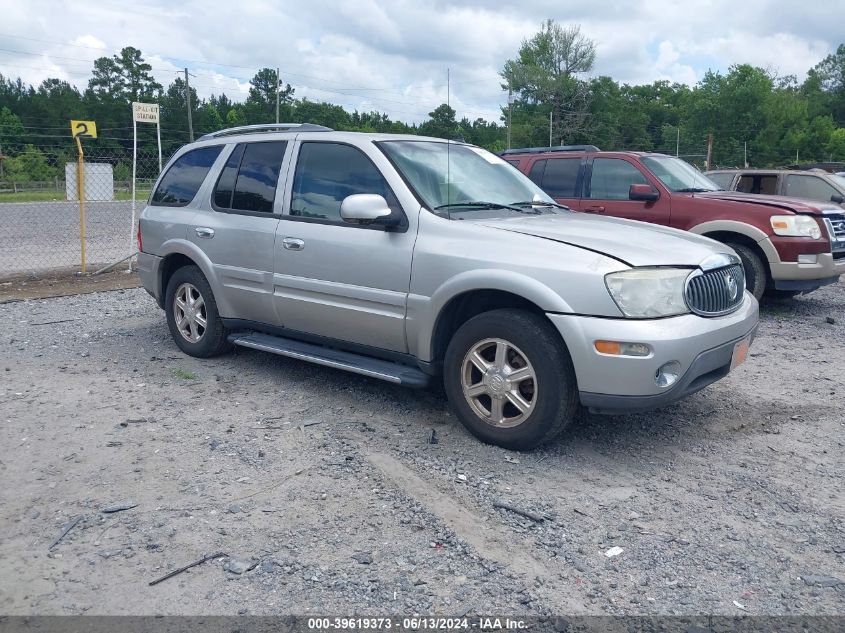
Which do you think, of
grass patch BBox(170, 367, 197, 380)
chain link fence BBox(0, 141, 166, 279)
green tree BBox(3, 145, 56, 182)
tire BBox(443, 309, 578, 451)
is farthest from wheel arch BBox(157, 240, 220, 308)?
green tree BBox(3, 145, 56, 182)

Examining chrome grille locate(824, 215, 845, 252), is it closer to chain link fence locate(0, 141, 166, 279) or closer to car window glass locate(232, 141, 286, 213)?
car window glass locate(232, 141, 286, 213)

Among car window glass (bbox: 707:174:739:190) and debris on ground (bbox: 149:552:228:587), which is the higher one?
car window glass (bbox: 707:174:739:190)

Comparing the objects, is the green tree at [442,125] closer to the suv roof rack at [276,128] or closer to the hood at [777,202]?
the suv roof rack at [276,128]

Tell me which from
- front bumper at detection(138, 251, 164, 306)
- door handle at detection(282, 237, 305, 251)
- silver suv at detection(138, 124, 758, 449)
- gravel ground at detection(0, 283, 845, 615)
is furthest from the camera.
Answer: front bumper at detection(138, 251, 164, 306)

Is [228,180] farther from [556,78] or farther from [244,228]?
[556,78]

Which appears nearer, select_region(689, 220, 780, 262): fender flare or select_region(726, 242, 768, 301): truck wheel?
select_region(689, 220, 780, 262): fender flare

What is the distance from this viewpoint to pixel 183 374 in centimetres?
590

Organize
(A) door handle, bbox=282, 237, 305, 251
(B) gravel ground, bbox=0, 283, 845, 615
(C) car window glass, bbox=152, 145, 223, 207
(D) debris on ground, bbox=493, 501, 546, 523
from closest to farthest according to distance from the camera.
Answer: (B) gravel ground, bbox=0, 283, 845, 615 < (D) debris on ground, bbox=493, 501, 546, 523 < (A) door handle, bbox=282, 237, 305, 251 < (C) car window glass, bbox=152, 145, 223, 207

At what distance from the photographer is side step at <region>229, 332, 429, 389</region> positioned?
464cm

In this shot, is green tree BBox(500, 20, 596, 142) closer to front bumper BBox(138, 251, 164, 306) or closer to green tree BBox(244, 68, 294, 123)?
green tree BBox(244, 68, 294, 123)

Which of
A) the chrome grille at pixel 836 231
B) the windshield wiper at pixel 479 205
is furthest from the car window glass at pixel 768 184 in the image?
the windshield wiper at pixel 479 205

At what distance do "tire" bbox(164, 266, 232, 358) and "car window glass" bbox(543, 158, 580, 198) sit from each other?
4.96 meters

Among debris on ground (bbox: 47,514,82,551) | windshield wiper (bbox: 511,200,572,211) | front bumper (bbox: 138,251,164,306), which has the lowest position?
debris on ground (bbox: 47,514,82,551)

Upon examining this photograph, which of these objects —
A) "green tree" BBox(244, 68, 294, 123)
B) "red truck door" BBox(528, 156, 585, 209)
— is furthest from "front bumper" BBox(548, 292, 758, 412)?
"green tree" BBox(244, 68, 294, 123)
